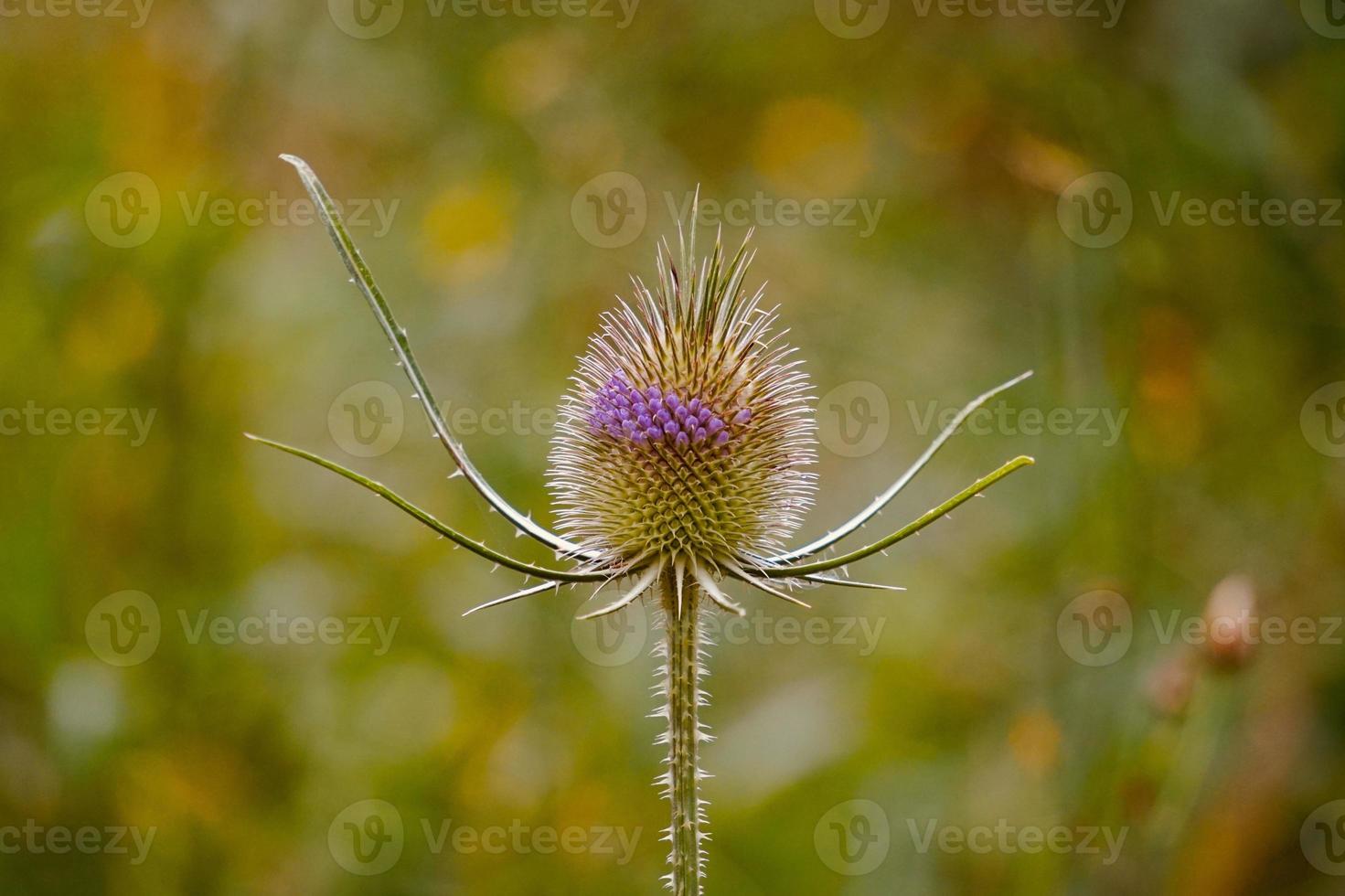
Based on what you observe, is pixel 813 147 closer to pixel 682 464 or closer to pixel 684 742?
pixel 682 464

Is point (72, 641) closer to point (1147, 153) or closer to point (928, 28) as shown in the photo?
point (1147, 153)

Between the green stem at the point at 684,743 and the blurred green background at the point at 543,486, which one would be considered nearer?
the green stem at the point at 684,743

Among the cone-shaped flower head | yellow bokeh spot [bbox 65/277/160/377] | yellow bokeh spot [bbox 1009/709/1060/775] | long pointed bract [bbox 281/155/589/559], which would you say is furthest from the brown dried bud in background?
yellow bokeh spot [bbox 65/277/160/377]

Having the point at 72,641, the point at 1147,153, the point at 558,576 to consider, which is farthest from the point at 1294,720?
the point at 72,641

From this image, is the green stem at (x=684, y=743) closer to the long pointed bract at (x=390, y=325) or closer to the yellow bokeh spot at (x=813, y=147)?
the long pointed bract at (x=390, y=325)

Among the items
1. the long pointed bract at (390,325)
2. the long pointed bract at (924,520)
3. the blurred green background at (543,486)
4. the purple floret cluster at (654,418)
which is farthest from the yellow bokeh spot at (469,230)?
the long pointed bract at (924,520)

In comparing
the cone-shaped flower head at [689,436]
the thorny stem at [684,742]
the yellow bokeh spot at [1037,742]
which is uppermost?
the cone-shaped flower head at [689,436]
